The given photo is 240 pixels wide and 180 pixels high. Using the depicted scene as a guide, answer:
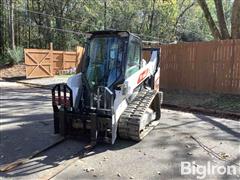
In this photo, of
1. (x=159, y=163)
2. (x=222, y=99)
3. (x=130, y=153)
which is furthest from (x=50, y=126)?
(x=222, y=99)

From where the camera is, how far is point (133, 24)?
102ft

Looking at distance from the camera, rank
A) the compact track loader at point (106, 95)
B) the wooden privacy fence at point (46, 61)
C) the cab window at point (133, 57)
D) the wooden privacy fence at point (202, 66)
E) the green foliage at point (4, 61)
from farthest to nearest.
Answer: the green foliage at point (4, 61) < the wooden privacy fence at point (46, 61) < the wooden privacy fence at point (202, 66) < the cab window at point (133, 57) < the compact track loader at point (106, 95)

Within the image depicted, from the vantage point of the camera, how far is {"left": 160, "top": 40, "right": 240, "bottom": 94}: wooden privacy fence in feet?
33.5

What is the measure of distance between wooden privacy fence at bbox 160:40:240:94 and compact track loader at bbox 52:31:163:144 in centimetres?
501

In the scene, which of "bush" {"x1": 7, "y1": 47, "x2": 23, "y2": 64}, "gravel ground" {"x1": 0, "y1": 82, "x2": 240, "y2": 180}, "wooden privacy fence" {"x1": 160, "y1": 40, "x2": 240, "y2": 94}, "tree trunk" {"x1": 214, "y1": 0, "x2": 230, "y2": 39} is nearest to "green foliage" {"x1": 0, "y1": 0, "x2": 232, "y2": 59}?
"bush" {"x1": 7, "y1": 47, "x2": 23, "y2": 64}

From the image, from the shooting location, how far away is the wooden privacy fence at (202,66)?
10211mm

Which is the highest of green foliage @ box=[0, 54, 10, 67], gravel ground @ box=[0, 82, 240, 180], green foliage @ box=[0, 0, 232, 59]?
green foliage @ box=[0, 0, 232, 59]

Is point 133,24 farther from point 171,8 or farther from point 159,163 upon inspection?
point 159,163

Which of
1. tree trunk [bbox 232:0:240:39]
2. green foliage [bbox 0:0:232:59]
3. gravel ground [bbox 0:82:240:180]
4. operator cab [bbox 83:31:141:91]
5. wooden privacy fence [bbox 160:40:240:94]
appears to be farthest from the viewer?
green foliage [bbox 0:0:232:59]

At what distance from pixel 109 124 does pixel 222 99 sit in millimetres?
5749

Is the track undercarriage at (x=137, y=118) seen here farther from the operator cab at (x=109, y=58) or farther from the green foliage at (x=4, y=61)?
the green foliage at (x=4, y=61)

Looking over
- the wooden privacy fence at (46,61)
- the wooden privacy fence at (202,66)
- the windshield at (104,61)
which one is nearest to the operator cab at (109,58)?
the windshield at (104,61)

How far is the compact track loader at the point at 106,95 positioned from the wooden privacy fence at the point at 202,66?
501cm

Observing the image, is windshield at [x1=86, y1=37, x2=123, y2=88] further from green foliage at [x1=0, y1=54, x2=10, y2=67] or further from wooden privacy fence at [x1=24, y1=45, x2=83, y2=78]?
green foliage at [x1=0, y1=54, x2=10, y2=67]
